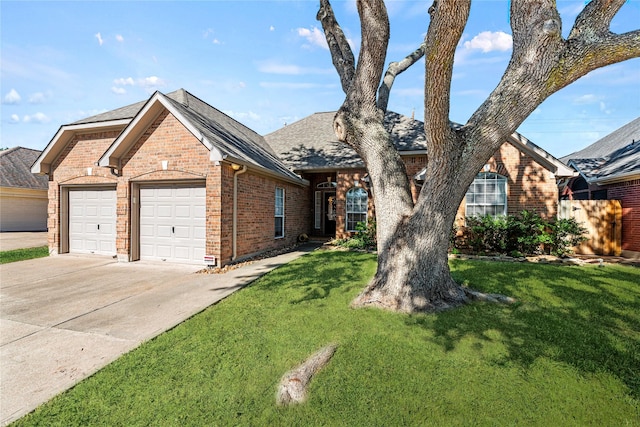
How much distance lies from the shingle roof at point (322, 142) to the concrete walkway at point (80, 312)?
6309 mm

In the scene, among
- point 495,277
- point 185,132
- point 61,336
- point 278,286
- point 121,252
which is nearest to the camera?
point 61,336

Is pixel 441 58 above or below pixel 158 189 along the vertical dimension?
above

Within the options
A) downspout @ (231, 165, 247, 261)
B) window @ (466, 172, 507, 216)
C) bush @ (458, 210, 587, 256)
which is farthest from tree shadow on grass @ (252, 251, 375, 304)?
window @ (466, 172, 507, 216)

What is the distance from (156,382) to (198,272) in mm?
5170

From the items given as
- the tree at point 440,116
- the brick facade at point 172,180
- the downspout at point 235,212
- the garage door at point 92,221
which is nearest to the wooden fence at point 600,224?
the tree at point 440,116

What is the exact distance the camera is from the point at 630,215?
1018 cm

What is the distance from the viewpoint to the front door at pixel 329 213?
1554 centimetres

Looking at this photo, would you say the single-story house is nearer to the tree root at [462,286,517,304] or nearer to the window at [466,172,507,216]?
the window at [466,172,507,216]

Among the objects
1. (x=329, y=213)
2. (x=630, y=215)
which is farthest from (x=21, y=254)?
(x=630, y=215)

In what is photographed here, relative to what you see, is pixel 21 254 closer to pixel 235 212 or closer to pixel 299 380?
pixel 235 212

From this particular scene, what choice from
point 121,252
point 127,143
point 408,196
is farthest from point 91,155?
point 408,196

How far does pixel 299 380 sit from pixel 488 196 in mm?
10957

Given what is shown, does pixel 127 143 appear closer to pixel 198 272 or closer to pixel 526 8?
pixel 198 272

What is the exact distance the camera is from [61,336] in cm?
431
